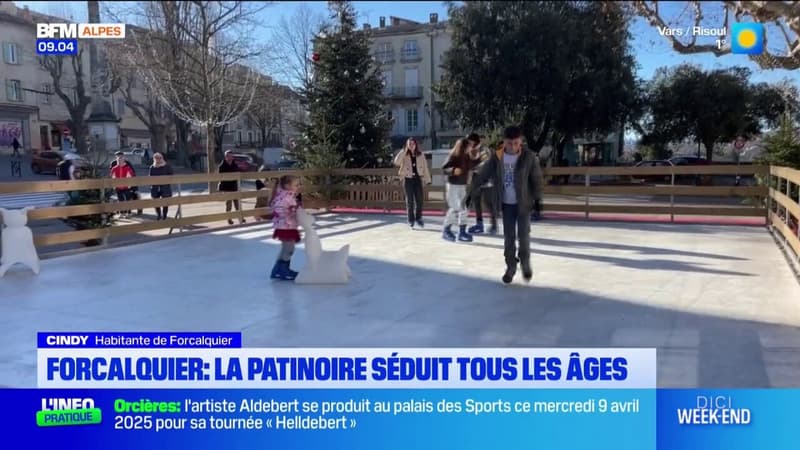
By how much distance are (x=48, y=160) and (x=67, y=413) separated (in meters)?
6.93

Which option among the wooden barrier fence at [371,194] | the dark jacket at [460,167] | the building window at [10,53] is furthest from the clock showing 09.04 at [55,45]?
the dark jacket at [460,167]

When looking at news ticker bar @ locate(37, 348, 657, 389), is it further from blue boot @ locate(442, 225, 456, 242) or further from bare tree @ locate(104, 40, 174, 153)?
blue boot @ locate(442, 225, 456, 242)

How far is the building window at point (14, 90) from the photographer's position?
5929 mm

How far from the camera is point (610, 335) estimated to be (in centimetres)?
414

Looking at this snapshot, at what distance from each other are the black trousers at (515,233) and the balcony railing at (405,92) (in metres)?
4.99

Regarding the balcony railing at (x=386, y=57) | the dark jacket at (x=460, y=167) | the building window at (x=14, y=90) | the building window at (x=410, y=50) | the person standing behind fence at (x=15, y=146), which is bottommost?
the dark jacket at (x=460, y=167)

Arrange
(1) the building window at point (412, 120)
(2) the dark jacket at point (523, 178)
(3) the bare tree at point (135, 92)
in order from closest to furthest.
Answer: (2) the dark jacket at point (523, 178)
(3) the bare tree at point (135, 92)
(1) the building window at point (412, 120)

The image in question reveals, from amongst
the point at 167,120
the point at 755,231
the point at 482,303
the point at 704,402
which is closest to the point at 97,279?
the point at 482,303

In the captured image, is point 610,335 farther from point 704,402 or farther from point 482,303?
point 704,402

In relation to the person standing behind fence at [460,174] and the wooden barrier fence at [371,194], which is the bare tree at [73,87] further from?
the person standing behind fence at [460,174]

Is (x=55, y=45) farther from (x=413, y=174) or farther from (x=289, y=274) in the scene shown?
(x=413, y=174)

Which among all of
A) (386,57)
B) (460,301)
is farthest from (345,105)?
(460,301)

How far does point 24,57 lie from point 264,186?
21.5ft

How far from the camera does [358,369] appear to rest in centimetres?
246
